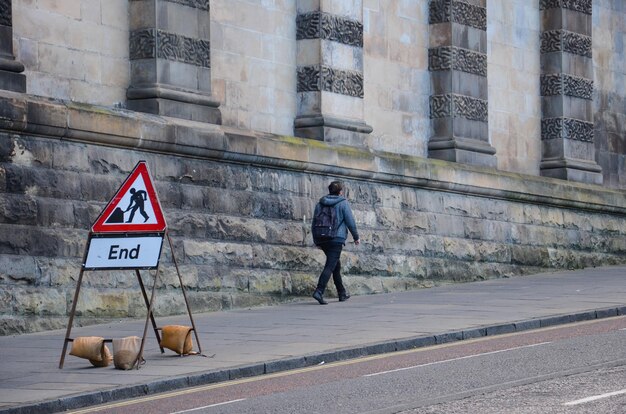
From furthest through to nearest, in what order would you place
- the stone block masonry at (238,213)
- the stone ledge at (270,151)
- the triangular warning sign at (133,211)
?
the stone ledge at (270,151) < the stone block masonry at (238,213) < the triangular warning sign at (133,211)

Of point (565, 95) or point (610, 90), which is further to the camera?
point (610, 90)

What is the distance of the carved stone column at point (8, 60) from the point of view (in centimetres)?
1794

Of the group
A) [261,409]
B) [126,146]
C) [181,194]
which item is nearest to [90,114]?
[126,146]

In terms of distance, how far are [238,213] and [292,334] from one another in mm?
4721

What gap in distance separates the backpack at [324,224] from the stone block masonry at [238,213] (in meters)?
0.80

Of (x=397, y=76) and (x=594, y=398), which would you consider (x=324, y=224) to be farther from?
(x=594, y=398)

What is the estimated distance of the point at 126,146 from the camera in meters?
19.4

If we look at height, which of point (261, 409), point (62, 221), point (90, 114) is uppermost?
point (90, 114)

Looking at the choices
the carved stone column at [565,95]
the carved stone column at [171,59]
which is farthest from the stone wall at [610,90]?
the carved stone column at [171,59]

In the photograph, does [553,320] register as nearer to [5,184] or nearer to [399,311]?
[399,311]

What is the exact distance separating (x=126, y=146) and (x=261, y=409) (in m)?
8.62

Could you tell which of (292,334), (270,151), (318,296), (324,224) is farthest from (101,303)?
(270,151)

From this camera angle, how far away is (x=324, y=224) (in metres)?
21.4

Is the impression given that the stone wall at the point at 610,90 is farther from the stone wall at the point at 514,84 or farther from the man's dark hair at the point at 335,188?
the man's dark hair at the point at 335,188
